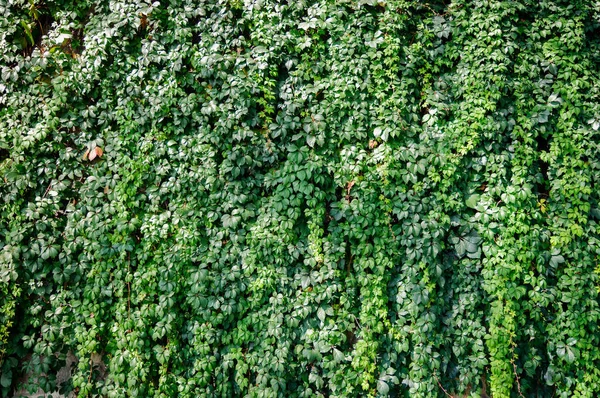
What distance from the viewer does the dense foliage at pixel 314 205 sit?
306 centimetres

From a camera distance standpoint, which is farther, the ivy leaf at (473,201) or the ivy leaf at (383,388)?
the ivy leaf at (473,201)

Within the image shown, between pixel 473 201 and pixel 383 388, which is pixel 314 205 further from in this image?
pixel 383 388

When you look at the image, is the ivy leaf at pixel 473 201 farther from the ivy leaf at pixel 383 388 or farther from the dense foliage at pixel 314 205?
the ivy leaf at pixel 383 388

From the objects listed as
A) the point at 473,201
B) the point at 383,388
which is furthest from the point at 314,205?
the point at 383,388

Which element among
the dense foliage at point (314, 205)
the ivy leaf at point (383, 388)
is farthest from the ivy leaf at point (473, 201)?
the ivy leaf at point (383, 388)

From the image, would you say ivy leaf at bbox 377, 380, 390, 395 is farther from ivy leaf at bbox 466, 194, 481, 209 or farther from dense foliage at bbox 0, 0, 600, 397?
ivy leaf at bbox 466, 194, 481, 209

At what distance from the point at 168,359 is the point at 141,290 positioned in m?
0.52

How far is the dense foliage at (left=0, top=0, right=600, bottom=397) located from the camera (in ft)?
10.1

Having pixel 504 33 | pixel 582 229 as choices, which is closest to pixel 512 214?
pixel 582 229

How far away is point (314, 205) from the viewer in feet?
10.5

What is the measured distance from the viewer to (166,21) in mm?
3562

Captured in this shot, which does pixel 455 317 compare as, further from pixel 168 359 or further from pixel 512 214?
pixel 168 359

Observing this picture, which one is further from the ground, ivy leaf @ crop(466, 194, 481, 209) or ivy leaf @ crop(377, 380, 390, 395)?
ivy leaf @ crop(466, 194, 481, 209)

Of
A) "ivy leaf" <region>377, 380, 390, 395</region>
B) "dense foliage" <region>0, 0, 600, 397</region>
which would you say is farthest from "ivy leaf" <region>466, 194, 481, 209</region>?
"ivy leaf" <region>377, 380, 390, 395</region>
